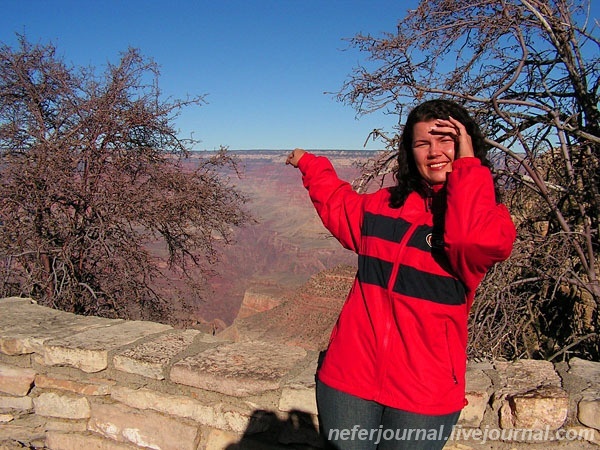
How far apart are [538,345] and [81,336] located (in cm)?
488

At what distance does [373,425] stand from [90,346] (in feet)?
5.54

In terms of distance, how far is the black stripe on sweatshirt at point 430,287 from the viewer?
146 cm

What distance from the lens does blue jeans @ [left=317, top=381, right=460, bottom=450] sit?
1.44 m

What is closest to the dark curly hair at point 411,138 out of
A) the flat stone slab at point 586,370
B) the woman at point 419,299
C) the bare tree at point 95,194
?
the woman at point 419,299

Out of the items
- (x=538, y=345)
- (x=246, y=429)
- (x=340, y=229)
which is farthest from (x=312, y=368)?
(x=538, y=345)

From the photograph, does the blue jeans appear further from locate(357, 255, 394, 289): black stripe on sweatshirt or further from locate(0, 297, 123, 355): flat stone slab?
locate(0, 297, 123, 355): flat stone slab

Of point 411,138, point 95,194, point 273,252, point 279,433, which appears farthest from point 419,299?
point 273,252

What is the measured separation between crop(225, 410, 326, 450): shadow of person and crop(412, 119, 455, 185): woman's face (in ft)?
3.80

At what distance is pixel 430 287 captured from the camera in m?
1.46

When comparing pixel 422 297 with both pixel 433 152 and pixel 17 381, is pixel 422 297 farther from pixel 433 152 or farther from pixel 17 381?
pixel 17 381

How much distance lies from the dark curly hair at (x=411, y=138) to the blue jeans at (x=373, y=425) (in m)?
0.60

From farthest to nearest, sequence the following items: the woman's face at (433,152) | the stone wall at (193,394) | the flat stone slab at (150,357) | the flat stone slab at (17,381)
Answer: the flat stone slab at (17,381)
the flat stone slab at (150,357)
the stone wall at (193,394)
the woman's face at (433,152)

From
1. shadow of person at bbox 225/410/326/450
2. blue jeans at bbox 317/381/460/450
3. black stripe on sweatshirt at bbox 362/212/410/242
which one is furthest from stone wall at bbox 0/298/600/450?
black stripe on sweatshirt at bbox 362/212/410/242

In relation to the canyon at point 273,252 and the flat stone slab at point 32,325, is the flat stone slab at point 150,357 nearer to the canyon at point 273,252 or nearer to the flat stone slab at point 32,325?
the flat stone slab at point 32,325
